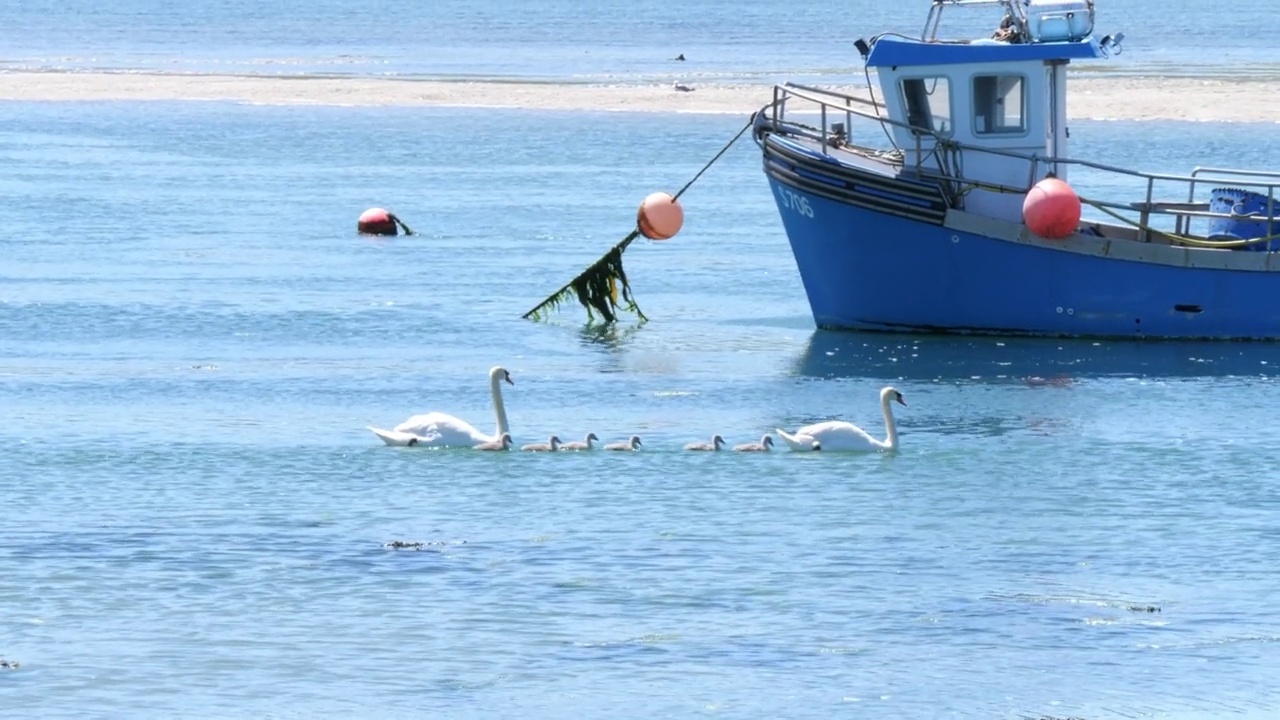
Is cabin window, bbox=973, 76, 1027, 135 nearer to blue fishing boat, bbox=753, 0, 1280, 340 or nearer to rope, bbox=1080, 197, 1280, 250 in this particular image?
blue fishing boat, bbox=753, 0, 1280, 340

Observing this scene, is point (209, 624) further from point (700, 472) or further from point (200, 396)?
point (200, 396)

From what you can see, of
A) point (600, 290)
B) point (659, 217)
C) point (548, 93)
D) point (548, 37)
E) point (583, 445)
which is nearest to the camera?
point (583, 445)

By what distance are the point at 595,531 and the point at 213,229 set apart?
22211 millimetres

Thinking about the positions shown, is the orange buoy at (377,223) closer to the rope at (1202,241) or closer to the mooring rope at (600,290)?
the mooring rope at (600,290)

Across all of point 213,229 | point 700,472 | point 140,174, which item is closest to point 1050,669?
point 700,472

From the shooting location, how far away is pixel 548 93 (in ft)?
234

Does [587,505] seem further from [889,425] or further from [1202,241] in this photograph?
[1202,241]

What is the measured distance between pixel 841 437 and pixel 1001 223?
6.13 metres

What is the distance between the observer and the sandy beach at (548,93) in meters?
63.6

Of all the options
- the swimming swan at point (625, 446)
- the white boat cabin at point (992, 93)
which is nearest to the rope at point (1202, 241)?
the white boat cabin at point (992, 93)

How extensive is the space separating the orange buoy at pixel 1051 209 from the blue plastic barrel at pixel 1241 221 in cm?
224

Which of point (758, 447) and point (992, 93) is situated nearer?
point (758, 447)

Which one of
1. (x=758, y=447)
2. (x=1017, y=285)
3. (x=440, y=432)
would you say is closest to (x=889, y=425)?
(x=758, y=447)

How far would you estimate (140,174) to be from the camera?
4778 centimetres
